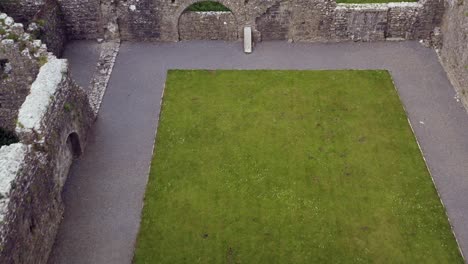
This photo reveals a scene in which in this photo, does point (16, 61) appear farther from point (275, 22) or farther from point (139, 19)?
point (275, 22)

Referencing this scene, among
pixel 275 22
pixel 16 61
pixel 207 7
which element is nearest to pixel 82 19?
pixel 207 7

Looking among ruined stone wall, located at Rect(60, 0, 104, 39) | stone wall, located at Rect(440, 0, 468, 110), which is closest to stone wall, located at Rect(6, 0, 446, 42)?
ruined stone wall, located at Rect(60, 0, 104, 39)

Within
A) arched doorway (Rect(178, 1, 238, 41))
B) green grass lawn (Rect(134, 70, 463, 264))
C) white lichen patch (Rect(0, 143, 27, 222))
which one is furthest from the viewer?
arched doorway (Rect(178, 1, 238, 41))

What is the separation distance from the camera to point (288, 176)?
18094mm

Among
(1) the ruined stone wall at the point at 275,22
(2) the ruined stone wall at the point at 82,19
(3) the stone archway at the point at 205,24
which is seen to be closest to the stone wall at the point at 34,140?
(2) the ruined stone wall at the point at 82,19

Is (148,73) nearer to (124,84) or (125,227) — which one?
(124,84)

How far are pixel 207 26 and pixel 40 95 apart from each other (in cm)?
941

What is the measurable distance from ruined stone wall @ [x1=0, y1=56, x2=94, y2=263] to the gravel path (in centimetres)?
69

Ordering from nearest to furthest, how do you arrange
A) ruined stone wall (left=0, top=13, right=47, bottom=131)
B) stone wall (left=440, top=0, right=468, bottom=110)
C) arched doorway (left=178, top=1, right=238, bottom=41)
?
ruined stone wall (left=0, top=13, right=47, bottom=131), stone wall (left=440, top=0, right=468, bottom=110), arched doorway (left=178, top=1, right=238, bottom=41)

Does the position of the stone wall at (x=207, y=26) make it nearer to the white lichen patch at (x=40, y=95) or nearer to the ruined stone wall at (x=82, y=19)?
the ruined stone wall at (x=82, y=19)

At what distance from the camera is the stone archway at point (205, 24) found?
23.5 meters

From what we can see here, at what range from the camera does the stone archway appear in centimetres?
2350

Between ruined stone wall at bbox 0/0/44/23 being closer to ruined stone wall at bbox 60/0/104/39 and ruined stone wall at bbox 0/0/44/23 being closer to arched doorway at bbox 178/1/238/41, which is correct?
ruined stone wall at bbox 60/0/104/39

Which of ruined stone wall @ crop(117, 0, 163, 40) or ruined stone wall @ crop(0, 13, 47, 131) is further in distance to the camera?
ruined stone wall @ crop(117, 0, 163, 40)
